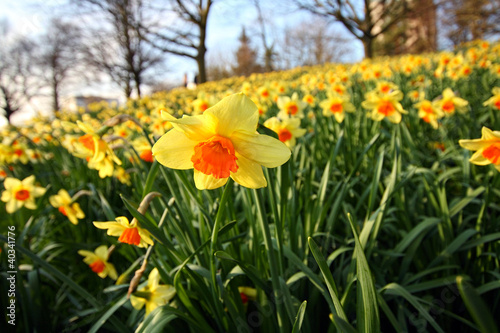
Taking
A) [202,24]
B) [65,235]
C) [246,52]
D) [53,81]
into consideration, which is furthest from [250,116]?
[246,52]

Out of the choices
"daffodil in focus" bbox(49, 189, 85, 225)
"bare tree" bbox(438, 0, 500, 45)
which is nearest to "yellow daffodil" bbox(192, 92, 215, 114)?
"daffodil in focus" bbox(49, 189, 85, 225)

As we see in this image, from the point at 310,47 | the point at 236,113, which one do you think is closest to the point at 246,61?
the point at 310,47

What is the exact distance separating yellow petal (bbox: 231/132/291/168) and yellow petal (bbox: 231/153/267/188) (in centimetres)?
3

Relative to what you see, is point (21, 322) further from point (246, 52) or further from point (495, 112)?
point (246, 52)

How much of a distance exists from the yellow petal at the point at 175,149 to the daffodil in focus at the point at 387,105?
4.57 ft

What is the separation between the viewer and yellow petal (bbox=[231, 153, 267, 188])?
2.36ft

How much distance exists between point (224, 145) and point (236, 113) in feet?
0.26

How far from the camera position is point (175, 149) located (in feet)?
2.41

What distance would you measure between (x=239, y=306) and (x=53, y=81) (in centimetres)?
3401

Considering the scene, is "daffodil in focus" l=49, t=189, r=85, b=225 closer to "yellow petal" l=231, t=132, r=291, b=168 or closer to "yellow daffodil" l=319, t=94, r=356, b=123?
"yellow petal" l=231, t=132, r=291, b=168

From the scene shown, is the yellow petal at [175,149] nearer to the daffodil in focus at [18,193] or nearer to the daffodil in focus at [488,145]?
the daffodil in focus at [488,145]

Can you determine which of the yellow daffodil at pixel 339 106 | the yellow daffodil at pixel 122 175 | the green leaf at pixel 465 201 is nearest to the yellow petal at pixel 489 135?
the green leaf at pixel 465 201

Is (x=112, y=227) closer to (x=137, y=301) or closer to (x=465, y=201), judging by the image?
(x=137, y=301)

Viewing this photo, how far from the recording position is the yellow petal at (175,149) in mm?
712
